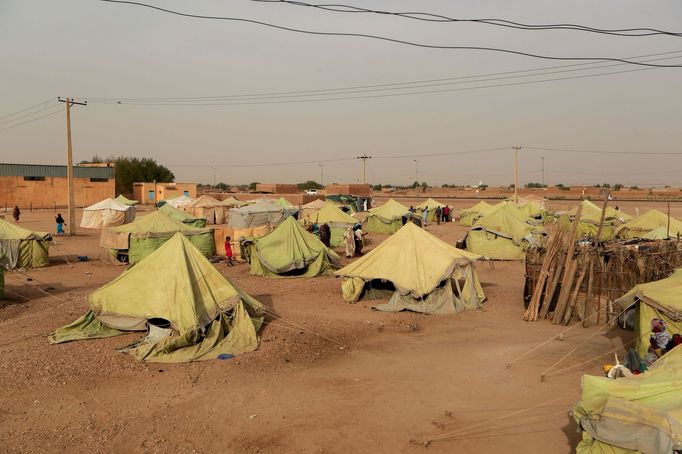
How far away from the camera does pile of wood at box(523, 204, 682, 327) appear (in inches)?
546

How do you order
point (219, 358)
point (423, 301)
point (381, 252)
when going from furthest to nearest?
point (381, 252), point (423, 301), point (219, 358)

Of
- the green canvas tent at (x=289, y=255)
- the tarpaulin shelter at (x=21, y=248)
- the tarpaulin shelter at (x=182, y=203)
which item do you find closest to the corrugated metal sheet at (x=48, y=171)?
the tarpaulin shelter at (x=182, y=203)

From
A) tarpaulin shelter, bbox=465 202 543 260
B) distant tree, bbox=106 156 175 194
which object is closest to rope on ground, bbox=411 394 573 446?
tarpaulin shelter, bbox=465 202 543 260

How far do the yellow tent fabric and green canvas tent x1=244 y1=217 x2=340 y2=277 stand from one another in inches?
469

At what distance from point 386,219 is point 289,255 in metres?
17.6

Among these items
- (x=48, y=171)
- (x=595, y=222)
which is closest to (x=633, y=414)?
(x=595, y=222)

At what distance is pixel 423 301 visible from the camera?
15398mm

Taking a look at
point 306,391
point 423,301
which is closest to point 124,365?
point 306,391

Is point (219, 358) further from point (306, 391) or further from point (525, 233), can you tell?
point (525, 233)

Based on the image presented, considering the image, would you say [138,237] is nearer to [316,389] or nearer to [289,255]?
[289,255]

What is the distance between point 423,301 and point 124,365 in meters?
7.91

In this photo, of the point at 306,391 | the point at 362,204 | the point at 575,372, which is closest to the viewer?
the point at 306,391

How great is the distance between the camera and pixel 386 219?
124 ft

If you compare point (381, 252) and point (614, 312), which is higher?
point (381, 252)
